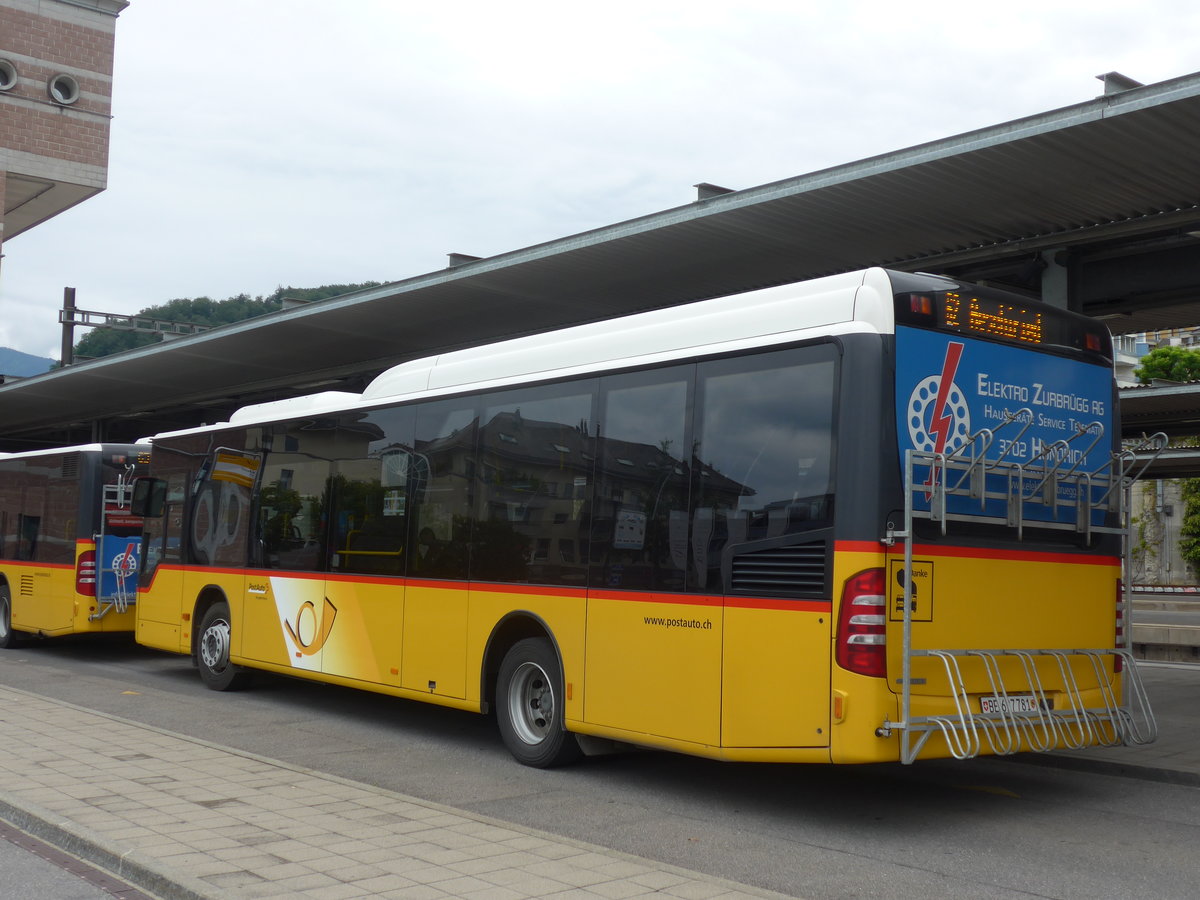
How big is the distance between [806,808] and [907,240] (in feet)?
23.6

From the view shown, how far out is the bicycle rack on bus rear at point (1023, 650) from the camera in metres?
6.97

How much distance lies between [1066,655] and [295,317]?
Answer: 14.7 meters

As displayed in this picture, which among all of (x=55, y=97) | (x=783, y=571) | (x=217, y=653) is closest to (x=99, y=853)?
(x=783, y=571)

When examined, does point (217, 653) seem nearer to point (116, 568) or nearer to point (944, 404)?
point (116, 568)

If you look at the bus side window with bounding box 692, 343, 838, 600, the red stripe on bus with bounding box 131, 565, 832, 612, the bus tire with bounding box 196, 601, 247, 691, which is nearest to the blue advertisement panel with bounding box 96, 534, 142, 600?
the bus tire with bounding box 196, 601, 247, 691

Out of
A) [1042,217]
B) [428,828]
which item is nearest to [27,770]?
[428,828]

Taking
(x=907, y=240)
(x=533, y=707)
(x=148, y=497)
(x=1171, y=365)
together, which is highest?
(x=1171, y=365)

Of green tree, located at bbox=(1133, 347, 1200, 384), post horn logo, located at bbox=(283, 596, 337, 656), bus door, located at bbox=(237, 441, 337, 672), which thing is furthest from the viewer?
green tree, located at bbox=(1133, 347, 1200, 384)

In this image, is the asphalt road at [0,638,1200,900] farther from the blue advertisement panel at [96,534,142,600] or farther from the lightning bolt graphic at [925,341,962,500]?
the blue advertisement panel at [96,534,142,600]

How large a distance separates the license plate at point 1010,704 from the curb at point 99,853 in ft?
14.7

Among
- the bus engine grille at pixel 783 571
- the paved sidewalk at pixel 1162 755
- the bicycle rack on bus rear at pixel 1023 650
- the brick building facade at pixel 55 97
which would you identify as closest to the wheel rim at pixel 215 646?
the bus engine grille at pixel 783 571

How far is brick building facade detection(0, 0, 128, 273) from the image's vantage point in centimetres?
3186

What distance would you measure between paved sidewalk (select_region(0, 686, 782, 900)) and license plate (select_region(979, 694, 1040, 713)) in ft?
8.16

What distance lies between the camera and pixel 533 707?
945 cm
